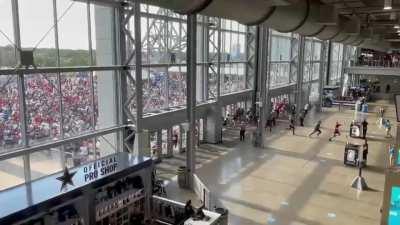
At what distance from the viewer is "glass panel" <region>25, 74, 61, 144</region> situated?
1080 cm

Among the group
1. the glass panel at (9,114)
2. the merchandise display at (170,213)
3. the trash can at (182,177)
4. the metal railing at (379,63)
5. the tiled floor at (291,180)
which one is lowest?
the tiled floor at (291,180)

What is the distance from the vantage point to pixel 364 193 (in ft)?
45.2

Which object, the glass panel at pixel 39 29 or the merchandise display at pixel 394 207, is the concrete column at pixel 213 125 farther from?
the merchandise display at pixel 394 207

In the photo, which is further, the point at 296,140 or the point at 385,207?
the point at 296,140

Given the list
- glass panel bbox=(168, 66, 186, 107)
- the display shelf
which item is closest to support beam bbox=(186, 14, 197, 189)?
glass panel bbox=(168, 66, 186, 107)

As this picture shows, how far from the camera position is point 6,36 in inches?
394

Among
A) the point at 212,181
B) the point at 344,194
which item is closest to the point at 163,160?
the point at 212,181

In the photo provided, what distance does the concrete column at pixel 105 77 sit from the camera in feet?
44.4

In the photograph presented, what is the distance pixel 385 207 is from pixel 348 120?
23.8 meters

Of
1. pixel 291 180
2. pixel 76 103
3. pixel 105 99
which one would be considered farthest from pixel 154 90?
pixel 291 180

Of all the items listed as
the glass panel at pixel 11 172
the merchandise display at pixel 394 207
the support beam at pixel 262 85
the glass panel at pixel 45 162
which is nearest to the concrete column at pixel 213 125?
the support beam at pixel 262 85

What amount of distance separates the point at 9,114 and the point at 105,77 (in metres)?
4.28

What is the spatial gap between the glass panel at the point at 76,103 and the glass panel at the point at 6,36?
194 cm

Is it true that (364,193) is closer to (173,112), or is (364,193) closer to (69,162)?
(173,112)
